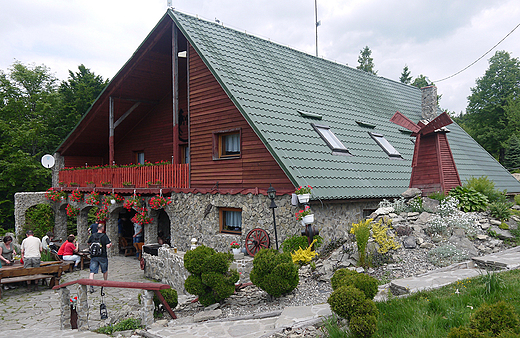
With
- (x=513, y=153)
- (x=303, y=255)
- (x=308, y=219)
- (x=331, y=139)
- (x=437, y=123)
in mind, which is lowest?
(x=303, y=255)

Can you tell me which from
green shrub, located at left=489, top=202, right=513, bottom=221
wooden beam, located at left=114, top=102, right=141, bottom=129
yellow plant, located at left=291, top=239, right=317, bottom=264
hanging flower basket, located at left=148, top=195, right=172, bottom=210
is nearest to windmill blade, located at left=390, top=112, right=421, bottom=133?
green shrub, located at left=489, top=202, right=513, bottom=221

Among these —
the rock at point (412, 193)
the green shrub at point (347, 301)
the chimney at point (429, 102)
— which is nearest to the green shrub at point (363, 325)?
the green shrub at point (347, 301)

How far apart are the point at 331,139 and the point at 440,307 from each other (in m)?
8.03

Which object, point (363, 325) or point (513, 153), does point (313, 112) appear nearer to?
point (363, 325)

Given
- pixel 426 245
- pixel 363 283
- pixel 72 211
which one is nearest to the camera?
pixel 363 283

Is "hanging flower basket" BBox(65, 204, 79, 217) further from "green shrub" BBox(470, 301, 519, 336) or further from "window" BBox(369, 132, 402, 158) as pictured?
"green shrub" BBox(470, 301, 519, 336)

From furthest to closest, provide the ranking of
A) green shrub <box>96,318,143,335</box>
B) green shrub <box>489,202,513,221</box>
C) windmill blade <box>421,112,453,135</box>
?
1. windmill blade <box>421,112,453,135</box>
2. green shrub <box>489,202,513,221</box>
3. green shrub <box>96,318,143,335</box>

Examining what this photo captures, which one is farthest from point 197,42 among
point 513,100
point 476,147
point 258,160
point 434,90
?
point 513,100

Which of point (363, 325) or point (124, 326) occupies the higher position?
point (363, 325)

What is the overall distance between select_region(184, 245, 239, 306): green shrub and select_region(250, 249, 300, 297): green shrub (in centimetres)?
66

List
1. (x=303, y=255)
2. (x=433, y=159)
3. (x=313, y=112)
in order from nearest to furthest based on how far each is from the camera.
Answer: (x=303, y=255)
(x=433, y=159)
(x=313, y=112)

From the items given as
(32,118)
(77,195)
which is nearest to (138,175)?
(77,195)

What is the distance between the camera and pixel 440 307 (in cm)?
505

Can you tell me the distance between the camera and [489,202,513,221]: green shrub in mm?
9906
